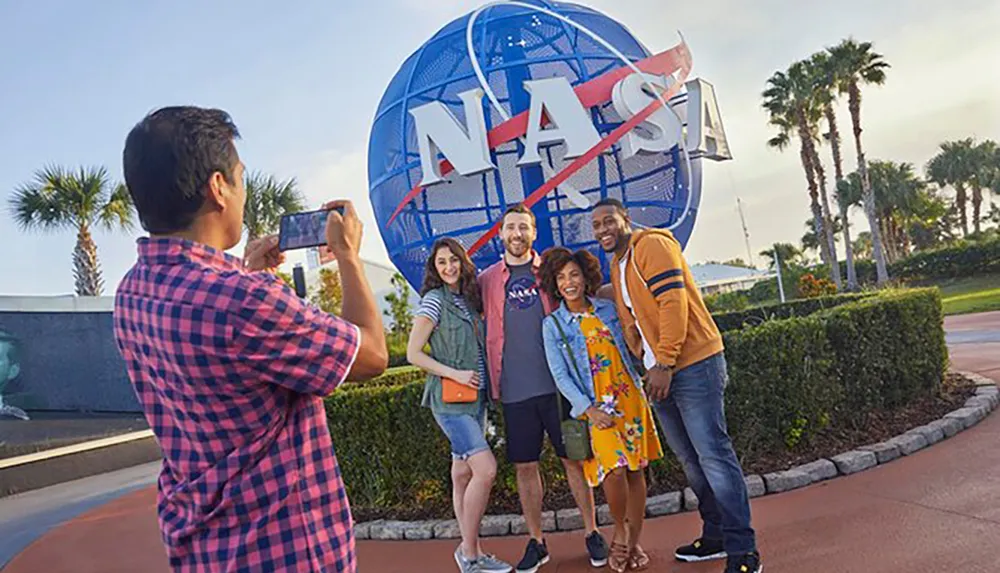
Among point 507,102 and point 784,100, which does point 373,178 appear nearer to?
point 507,102

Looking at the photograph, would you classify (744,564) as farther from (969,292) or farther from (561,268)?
(969,292)

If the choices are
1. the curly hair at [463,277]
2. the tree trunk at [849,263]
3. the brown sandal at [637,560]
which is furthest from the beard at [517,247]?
the tree trunk at [849,263]

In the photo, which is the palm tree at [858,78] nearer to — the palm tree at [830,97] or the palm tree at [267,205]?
the palm tree at [830,97]

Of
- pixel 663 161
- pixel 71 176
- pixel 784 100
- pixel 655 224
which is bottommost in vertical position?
pixel 655 224

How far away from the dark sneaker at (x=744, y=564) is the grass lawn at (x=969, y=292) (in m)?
18.8

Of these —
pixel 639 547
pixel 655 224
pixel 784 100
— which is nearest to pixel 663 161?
pixel 655 224

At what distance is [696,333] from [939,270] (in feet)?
116

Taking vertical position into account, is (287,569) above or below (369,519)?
above

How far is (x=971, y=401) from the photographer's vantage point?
248 inches

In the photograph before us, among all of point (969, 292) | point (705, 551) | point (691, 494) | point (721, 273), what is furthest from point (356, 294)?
point (721, 273)

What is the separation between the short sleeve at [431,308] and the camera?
391cm

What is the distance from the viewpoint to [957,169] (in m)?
48.2

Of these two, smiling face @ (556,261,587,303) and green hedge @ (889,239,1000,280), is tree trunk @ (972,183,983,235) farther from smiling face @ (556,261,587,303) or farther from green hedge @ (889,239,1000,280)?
smiling face @ (556,261,587,303)

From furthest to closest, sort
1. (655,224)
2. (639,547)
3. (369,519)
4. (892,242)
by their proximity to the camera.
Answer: (892,242)
(655,224)
(369,519)
(639,547)
